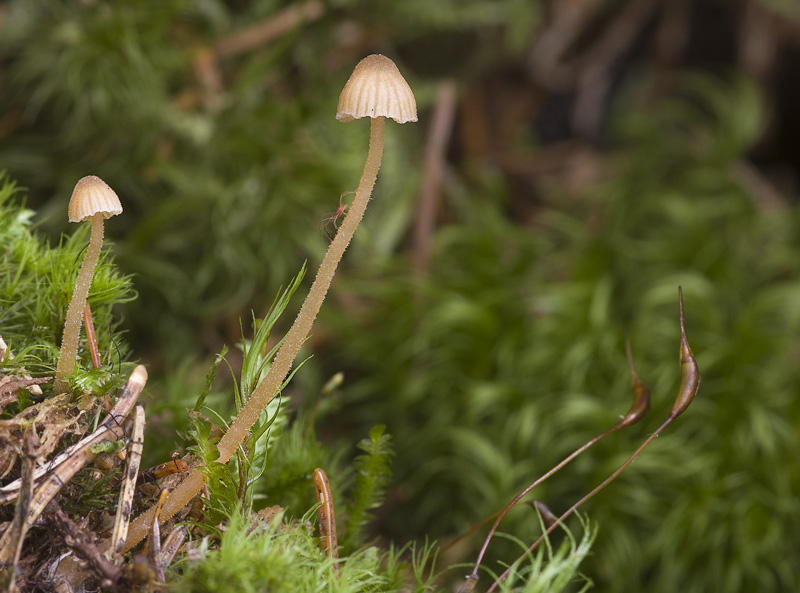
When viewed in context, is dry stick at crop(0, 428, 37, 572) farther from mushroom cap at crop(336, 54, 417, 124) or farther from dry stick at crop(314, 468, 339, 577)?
mushroom cap at crop(336, 54, 417, 124)

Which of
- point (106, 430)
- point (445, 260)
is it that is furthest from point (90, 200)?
point (445, 260)

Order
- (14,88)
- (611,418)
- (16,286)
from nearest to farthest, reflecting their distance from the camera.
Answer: (16,286) < (14,88) < (611,418)

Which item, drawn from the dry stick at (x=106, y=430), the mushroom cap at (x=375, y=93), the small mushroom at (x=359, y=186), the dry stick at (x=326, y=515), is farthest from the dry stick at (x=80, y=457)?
the mushroom cap at (x=375, y=93)

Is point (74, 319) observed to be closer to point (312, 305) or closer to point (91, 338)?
point (91, 338)

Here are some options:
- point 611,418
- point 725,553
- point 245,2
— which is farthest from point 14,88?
point 725,553

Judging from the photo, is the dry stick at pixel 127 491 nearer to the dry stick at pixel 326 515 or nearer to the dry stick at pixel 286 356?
the dry stick at pixel 286 356

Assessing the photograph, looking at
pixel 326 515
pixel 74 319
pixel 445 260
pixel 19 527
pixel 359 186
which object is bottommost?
pixel 445 260

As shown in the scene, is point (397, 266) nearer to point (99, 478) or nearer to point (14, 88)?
point (14, 88)
